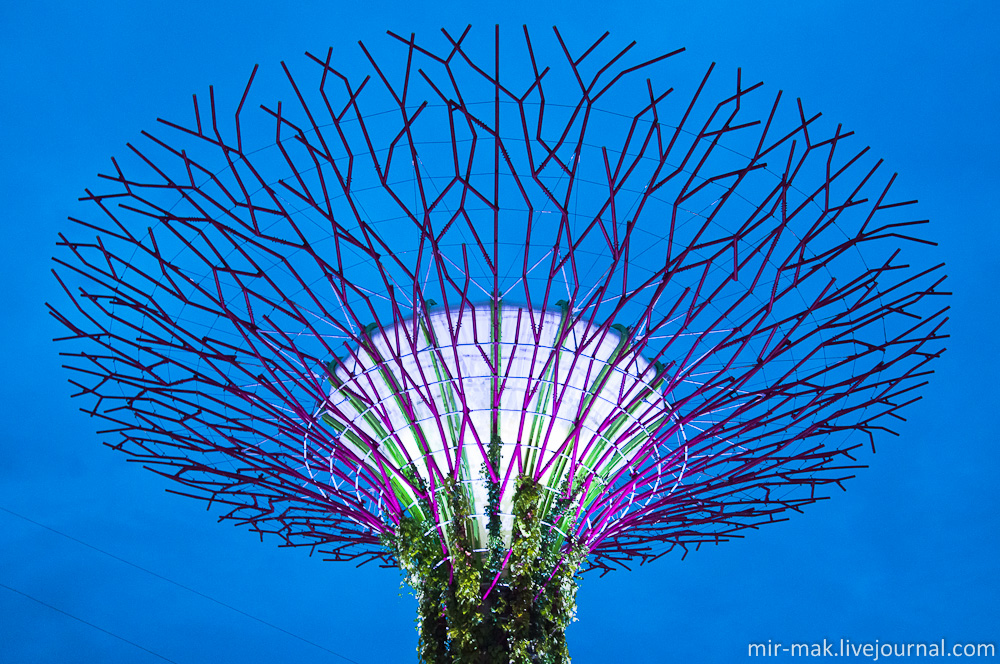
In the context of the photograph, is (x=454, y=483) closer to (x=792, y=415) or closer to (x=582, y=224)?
(x=792, y=415)

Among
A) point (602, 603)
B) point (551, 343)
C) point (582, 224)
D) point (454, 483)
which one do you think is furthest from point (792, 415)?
point (602, 603)

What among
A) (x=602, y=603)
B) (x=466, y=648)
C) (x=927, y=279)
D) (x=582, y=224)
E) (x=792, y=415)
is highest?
(x=927, y=279)

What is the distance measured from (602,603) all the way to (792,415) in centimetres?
A: 4485

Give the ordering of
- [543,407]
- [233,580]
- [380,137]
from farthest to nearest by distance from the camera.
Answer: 1. [233,580]
2. [380,137]
3. [543,407]

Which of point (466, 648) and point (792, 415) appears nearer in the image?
point (466, 648)

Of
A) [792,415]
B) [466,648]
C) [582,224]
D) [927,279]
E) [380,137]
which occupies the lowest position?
[466,648]

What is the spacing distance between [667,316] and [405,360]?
5.48 meters

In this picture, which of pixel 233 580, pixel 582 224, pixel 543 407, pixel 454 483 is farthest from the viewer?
pixel 233 580

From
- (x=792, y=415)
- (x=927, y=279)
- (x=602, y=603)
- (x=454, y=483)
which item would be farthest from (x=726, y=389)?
(x=927, y=279)

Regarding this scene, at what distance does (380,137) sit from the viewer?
4653 cm

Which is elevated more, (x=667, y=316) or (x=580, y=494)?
(x=667, y=316)

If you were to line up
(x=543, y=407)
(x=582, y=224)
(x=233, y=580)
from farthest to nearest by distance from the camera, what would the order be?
(x=233, y=580) → (x=582, y=224) → (x=543, y=407)

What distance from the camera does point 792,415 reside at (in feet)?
58.8

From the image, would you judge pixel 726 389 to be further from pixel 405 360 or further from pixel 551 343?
pixel 405 360
